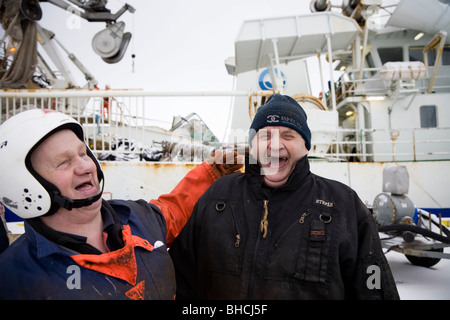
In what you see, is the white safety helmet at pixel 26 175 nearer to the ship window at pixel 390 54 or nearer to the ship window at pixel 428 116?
the ship window at pixel 428 116

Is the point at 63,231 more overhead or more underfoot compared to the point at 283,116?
more underfoot

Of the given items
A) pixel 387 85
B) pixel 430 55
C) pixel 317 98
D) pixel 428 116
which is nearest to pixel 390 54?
pixel 430 55

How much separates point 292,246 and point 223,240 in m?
0.42

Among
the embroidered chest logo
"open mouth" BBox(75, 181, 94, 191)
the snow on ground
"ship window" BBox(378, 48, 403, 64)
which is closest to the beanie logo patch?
the embroidered chest logo

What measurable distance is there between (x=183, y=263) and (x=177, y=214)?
1.13 ft

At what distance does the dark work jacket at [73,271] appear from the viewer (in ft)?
3.74

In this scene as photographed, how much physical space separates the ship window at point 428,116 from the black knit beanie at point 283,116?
34.8 feet

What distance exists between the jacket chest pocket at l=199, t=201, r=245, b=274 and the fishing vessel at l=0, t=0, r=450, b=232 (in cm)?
340

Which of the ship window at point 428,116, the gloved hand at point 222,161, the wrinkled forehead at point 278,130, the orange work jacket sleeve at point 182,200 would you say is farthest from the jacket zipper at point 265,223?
the ship window at point 428,116

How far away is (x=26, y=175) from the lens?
1.35 metres

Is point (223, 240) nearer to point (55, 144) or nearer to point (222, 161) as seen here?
point (222, 161)

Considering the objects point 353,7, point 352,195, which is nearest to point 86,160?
point 352,195

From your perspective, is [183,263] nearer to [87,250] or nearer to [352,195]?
[87,250]
